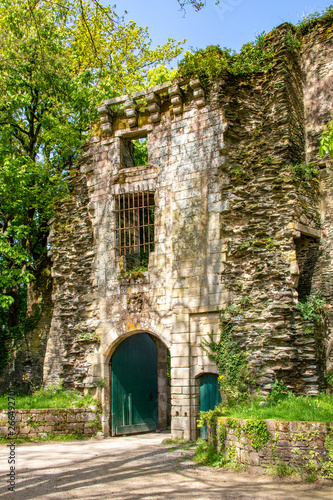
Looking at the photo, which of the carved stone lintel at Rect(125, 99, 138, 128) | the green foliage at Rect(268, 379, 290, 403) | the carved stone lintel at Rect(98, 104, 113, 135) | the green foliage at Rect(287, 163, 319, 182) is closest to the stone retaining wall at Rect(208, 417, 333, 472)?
the green foliage at Rect(268, 379, 290, 403)

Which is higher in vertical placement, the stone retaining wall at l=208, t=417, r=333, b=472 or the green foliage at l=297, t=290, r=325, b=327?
the green foliage at l=297, t=290, r=325, b=327

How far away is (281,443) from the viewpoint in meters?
6.45

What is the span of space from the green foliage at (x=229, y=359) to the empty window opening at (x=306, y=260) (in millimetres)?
1546

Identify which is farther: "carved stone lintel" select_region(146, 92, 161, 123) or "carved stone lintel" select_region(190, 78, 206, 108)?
"carved stone lintel" select_region(146, 92, 161, 123)

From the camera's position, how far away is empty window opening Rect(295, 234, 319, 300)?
10414mm

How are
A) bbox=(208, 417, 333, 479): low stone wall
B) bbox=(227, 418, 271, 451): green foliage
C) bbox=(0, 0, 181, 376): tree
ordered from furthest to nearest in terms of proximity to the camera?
1. bbox=(0, 0, 181, 376): tree
2. bbox=(227, 418, 271, 451): green foliage
3. bbox=(208, 417, 333, 479): low stone wall

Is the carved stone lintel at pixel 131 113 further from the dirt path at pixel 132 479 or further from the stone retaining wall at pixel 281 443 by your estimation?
the stone retaining wall at pixel 281 443

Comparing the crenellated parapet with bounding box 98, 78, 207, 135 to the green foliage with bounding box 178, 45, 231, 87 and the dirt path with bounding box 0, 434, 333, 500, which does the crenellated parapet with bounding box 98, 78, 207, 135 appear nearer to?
the green foliage with bounding box 178, 45, 231, 87

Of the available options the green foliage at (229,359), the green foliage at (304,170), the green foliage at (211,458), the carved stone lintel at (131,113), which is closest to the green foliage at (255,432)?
the green foliage at (211,458)

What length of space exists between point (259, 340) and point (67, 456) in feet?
13.0

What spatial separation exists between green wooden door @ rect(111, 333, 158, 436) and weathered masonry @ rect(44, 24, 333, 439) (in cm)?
4

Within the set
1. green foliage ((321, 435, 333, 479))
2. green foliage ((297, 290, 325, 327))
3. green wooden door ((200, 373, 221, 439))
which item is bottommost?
green foliage ((321, 435, 333, 479))

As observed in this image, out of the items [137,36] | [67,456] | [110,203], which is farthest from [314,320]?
[137,36]

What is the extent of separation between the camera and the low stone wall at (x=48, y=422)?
413 inches
